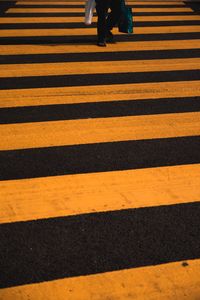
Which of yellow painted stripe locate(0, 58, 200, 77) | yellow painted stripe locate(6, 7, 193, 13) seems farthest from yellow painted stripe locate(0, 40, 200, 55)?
yellow painted stripe locate(6, 7, 193, 13)

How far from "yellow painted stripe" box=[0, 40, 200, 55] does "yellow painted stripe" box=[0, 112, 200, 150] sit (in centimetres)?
254

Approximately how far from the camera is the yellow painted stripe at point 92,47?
266 inches

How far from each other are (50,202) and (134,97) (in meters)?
2.21

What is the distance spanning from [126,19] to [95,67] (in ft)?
4.37

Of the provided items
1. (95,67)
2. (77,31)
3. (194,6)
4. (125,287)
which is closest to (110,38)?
(77,31)

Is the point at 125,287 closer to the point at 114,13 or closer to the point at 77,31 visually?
the point at 114,13

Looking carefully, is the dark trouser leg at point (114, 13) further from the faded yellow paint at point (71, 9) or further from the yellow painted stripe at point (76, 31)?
the faded yellow paint at point (71, 9)

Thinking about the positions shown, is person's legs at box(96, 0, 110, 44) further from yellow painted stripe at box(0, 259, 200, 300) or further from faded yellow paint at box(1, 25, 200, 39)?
yellow painted stripe at box(0, 259, 200, 300)

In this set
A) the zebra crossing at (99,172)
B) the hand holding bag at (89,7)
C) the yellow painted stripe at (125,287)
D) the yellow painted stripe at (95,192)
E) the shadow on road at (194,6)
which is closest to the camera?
the yellow painted stripe at (125,287)

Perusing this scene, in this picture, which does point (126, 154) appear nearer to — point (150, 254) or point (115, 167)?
point (115, 167)

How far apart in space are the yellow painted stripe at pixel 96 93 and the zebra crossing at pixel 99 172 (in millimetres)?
11

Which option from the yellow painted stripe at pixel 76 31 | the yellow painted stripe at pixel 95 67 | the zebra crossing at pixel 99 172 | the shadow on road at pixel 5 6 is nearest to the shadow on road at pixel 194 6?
the yellow painted stripe at pixel 76 31

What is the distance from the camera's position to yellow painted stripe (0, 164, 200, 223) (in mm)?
3133

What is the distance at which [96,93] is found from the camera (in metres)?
5.21
